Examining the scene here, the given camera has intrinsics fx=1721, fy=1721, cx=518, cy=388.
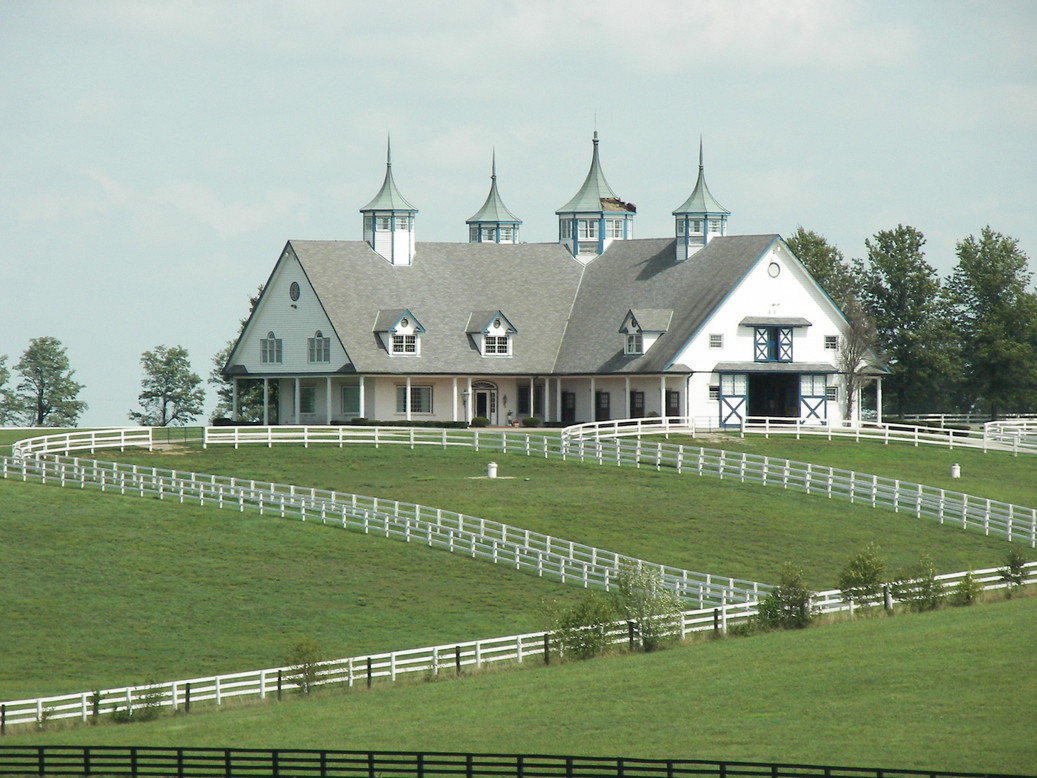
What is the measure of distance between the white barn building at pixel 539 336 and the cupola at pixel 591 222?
13.8 feet

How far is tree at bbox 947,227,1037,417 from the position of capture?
89938 mm

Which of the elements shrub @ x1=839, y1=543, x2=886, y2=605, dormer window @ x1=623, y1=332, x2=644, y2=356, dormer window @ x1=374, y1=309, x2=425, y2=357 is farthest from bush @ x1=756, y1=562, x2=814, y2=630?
dormer window @ x1=374, y1=309, x2=425, y2=357

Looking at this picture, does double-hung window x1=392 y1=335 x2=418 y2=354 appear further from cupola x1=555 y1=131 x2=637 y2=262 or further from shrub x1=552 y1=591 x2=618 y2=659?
shrub x1=552 y1=591 x2=618 y2=659

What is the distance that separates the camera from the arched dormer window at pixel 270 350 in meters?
75.1

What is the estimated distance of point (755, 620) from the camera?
37.6m

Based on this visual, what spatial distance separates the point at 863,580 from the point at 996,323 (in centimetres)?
5503

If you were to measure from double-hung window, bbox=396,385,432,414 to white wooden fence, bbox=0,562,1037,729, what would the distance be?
36.2 metres

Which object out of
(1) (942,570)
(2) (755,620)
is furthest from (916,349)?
(2) (755,620)

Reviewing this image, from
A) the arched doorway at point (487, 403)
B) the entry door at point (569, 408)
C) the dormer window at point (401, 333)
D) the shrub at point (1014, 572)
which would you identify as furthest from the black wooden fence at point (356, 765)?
the entry door at point (569, 408)

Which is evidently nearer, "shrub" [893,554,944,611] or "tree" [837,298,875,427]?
"shrub" [893,554,944,611]

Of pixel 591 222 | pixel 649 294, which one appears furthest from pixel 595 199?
pixel 649 294

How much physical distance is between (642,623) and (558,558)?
9297 mm

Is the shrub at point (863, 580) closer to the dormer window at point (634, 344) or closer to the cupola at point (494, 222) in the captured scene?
the dormer window at point (634, 344)

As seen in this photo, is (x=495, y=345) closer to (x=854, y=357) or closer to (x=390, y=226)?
(x=390, y=226)
